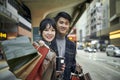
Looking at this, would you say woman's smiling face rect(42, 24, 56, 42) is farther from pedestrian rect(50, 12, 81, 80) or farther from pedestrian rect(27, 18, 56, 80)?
pedestrian rect(50, 12, 81, 80)

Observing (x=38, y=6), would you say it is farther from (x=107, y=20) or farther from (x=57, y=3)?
(x=107, y=20)

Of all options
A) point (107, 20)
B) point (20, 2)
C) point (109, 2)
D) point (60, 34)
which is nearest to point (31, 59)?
point (60, 34)

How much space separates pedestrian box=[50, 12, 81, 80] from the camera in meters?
3.61

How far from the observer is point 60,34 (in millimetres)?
3621

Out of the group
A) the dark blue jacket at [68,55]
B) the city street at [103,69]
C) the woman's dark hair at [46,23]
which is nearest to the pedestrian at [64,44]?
the dark blue jacket at [68,55]

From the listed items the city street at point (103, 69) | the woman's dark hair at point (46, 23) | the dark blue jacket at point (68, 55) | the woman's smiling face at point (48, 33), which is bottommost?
the city street at point (103, 69)

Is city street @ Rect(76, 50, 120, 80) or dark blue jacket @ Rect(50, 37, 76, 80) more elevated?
dark blue jacket @ Rect(50, 37, 76, 80)

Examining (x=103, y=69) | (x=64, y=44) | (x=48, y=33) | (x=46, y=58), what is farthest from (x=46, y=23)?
(x=103, y=69)

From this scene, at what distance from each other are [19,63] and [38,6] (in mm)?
32240

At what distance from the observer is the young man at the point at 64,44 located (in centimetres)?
361

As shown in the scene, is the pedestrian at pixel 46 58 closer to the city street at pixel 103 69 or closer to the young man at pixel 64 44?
the young man at pixel 64 44

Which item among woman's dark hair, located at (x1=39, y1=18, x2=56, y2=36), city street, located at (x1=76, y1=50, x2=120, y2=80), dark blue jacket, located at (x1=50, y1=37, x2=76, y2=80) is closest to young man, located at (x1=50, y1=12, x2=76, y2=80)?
dark blue jacket, located at (x1=50, y1=37, x2=76, y2=80)

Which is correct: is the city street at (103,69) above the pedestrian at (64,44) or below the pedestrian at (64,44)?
below

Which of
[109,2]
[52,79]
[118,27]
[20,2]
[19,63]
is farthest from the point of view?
[109,2]
